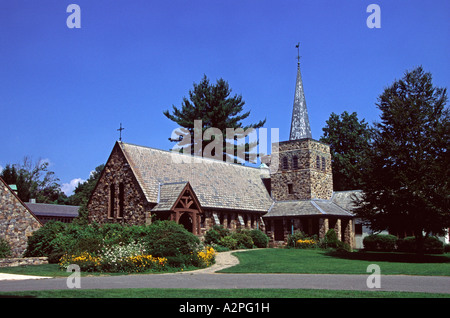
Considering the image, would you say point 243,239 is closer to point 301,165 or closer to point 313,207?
point 313,207

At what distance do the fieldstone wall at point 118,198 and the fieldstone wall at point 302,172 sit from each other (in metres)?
16.5

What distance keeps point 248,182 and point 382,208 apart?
18.5 metres

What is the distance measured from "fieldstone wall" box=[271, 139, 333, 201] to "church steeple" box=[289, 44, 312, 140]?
1388 millimetres

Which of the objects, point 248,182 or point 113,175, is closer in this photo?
point 113,175

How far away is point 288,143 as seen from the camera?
4484cm

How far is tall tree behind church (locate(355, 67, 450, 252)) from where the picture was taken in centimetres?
2558

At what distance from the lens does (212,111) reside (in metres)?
60.9

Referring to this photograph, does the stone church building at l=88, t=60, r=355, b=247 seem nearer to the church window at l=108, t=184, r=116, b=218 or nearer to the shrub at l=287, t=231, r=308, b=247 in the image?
the church window at l=108, t=184, r=116, b=218

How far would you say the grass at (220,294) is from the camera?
11219mm

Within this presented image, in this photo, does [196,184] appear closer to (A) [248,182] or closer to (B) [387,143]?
(A) [248,182]

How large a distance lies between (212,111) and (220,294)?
50223mm

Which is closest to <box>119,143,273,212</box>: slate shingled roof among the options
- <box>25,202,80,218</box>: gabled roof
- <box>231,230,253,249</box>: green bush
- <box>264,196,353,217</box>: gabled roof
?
<box>264,196,353,217</box>: gabled roof
